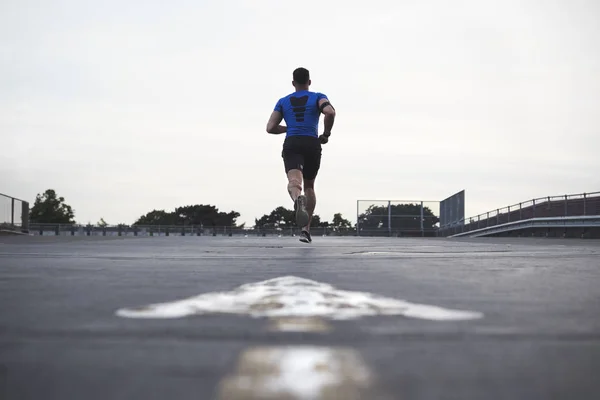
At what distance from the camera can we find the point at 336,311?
1784 millimetres

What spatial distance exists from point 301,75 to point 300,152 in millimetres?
985

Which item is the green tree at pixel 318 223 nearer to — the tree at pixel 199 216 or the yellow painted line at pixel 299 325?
the tree at pixel 199 216

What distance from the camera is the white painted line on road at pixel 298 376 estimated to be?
92cm

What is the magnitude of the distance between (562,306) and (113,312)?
1.33 m

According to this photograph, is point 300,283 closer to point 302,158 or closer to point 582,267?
point 582,267

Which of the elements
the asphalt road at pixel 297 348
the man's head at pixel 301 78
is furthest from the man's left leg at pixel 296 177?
the asphalt road at pixel 297 348

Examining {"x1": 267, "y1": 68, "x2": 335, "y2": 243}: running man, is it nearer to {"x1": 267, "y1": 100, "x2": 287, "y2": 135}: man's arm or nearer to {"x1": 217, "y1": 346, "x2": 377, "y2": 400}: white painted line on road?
{"x1": 267, "y1": 100, "x2": 287, "y2": 135}: man's arm

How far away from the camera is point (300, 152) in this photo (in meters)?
8.47

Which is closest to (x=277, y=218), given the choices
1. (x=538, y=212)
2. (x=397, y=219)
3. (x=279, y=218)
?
(x=279, y=218)

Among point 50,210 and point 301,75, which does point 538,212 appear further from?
point 50,210

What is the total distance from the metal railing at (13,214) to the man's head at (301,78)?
A: 15058 mm

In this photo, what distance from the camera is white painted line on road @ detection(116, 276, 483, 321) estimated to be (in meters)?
1.74

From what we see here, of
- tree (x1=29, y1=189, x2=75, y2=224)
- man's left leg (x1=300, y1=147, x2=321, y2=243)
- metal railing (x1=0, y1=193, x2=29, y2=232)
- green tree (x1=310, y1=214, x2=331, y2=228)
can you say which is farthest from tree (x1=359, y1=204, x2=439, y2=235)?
green tree (x1=310, y1=214, x2=331, y2=228)

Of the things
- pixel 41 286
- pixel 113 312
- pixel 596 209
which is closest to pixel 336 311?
pixel 113 312
